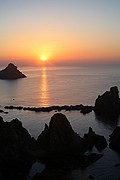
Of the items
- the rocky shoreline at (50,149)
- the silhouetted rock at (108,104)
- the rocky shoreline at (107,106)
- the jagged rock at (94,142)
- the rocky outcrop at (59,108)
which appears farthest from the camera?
the rocky outcrop at (59,108)

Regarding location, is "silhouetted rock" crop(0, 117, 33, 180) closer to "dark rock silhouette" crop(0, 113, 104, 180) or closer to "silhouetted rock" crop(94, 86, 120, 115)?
"dark rock silhouette" crop(0, 113, 104, 180)

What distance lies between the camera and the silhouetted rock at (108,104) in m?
117

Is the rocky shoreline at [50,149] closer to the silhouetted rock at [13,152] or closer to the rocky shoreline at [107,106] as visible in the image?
the silhouetted rock at [13,152]

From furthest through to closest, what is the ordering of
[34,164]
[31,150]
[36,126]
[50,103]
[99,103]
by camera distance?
[50,103] < [99,103] < [36,126] < [31,150] < [34,164]

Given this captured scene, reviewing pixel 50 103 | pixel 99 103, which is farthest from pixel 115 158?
pixel 50 103

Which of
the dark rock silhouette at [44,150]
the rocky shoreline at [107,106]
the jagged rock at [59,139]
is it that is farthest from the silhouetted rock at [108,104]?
the jagged rock at [59,139]

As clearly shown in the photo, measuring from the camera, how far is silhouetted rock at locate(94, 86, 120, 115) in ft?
385

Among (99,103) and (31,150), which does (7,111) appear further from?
(31,150)

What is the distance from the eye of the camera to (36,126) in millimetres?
95375

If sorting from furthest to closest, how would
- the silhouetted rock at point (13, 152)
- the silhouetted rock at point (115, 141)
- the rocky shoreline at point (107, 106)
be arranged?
the rocky shoreline at point (107, 106) → the silhouetted rock at point (115, 141) → the silhouetted rock at point (13, 152)

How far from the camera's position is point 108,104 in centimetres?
11844

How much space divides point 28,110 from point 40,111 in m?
5.63

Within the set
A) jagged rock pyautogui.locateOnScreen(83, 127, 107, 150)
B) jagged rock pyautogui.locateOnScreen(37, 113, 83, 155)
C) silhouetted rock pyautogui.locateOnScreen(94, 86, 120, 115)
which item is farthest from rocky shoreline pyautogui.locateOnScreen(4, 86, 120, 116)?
jagged rock pyautogui.locateOnScreen(37, 113, 83, 155)

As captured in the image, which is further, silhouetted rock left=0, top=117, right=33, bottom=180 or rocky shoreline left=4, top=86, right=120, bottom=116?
rocky shoreline left=4, top=86, right=120, bottom=116
